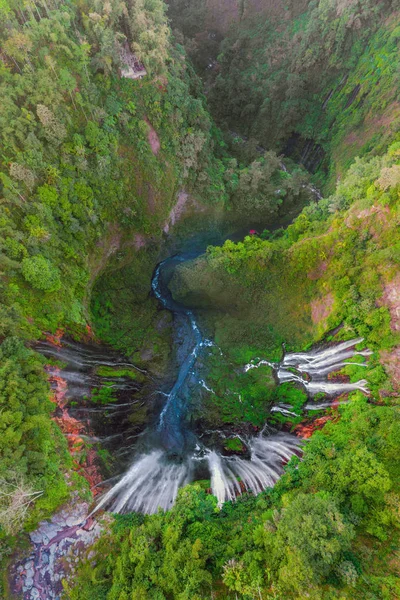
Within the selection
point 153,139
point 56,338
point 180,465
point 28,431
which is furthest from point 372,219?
point 28,431

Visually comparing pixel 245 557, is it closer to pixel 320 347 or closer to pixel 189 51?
pixel 320 347

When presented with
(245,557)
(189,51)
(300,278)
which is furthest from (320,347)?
(189,51)

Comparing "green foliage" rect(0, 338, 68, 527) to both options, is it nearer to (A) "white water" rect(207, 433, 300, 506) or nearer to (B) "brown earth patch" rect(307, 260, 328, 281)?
(A) "white water" rect(207, 433, 300, 506)

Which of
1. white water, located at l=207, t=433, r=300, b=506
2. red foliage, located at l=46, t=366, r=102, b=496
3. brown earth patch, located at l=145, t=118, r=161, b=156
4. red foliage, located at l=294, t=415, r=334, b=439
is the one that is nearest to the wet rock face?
red foliage, located at l=46, t=366, r=102, b=496

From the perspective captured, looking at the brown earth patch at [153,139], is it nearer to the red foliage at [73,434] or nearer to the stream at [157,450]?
the stream at [157,450]

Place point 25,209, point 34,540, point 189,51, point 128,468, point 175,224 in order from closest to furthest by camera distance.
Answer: point 34,540 → point 25,209 → point 128,468 → point 175,224 → point 189,51

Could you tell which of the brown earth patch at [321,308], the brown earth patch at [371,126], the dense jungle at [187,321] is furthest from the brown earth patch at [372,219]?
the brown earth patch at [371,126]

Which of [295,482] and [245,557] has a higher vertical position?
[295,482]
